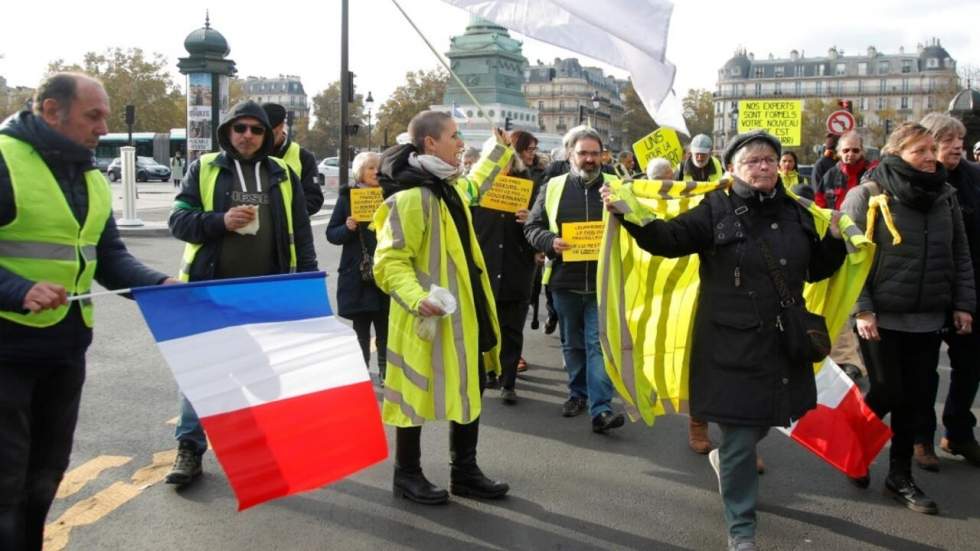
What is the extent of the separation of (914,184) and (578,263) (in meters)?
2.07

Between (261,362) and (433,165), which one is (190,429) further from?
(433,165)

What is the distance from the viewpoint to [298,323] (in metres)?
3.82

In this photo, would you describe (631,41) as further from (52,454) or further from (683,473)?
(52,454)

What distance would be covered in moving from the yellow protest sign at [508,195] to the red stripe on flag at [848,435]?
2435mm

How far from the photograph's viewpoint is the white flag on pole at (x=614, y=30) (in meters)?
4.09

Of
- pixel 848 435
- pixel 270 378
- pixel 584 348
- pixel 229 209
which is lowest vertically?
pixel 848 435

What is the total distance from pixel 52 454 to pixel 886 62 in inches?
6335

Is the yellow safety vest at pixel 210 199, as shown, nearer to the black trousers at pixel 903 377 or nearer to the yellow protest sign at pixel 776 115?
the black trousers at pixel 903 377

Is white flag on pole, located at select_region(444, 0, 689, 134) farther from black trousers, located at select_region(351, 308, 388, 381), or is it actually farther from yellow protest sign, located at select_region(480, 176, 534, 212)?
black trousers, located at select_region(351, 308, 388, 381)

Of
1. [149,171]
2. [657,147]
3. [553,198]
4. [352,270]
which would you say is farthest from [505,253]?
[149,171]

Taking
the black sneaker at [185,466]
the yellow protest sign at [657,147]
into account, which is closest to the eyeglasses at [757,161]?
the black sneaker at [185,466]

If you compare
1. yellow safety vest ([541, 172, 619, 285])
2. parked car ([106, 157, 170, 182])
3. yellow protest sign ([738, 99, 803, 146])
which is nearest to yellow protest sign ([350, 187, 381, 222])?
yellow safety vest ([541, 172, 619, 285])

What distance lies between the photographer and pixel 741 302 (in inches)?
152

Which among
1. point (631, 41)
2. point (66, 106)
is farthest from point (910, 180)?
point (66, 106)
